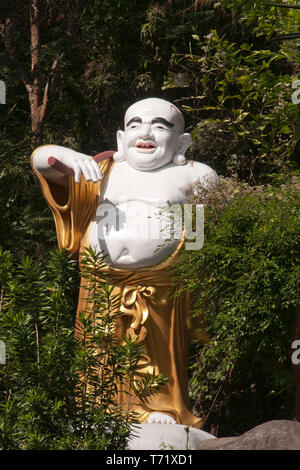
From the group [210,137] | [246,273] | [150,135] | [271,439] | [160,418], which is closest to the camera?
[271,439]

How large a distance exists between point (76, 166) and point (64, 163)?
13cm

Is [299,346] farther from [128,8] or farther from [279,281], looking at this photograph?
[128,8]

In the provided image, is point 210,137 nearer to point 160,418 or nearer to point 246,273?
point 246,273

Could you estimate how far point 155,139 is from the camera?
20.1ft

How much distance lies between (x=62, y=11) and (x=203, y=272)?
161 inches

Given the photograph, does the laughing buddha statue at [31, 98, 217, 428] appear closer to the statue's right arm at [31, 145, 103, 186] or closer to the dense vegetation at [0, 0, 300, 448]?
the statue's right arm at [31, 145, 103, 186]

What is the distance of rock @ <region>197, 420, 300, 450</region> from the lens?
186 inches

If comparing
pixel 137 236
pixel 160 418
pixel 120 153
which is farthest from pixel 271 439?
pixel 120 153

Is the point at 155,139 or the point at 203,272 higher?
the point at 155,139

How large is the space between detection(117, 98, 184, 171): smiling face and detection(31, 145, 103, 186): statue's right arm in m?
0.39

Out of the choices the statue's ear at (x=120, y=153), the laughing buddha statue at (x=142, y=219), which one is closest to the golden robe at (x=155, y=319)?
the laughing buddha statue at (x=142, y=219)

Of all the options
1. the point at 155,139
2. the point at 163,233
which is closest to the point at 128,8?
the point at 155,139

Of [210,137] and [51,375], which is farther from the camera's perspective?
[210,137]

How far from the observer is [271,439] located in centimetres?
477
